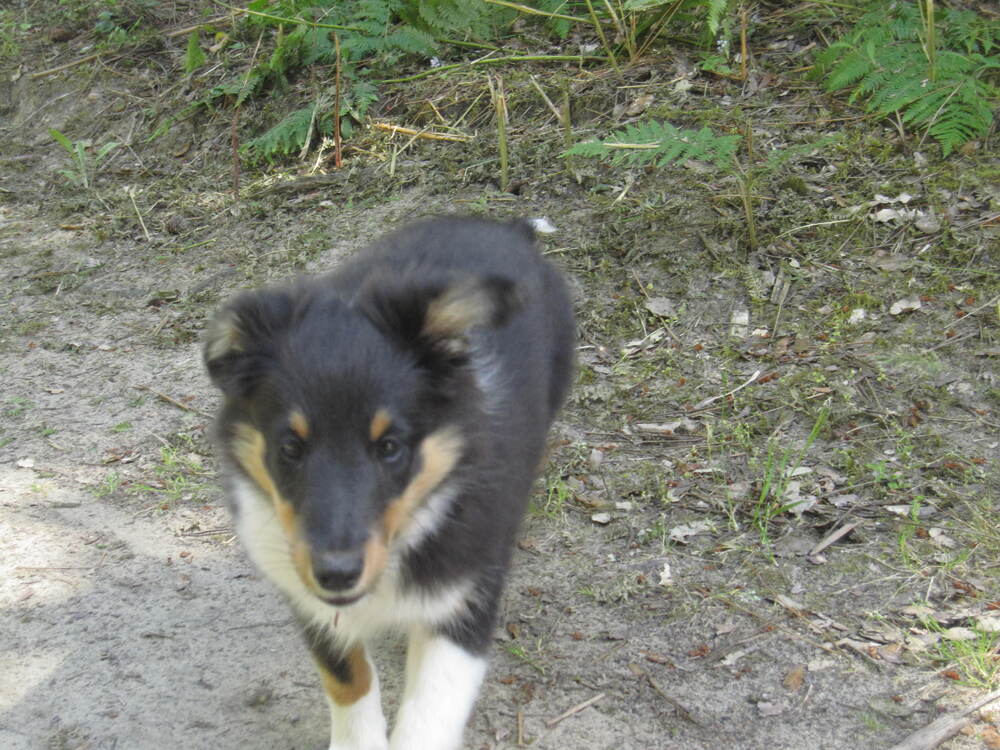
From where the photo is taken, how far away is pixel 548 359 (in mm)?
3973

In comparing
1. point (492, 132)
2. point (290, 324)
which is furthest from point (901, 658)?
point (492, 132)

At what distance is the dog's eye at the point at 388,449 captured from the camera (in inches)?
105

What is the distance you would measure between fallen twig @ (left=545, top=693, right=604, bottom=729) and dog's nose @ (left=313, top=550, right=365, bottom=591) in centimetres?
117

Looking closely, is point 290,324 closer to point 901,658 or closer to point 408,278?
point 408,278

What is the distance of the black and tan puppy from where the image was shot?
2.62 meters

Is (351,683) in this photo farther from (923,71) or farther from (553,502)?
(923,71)

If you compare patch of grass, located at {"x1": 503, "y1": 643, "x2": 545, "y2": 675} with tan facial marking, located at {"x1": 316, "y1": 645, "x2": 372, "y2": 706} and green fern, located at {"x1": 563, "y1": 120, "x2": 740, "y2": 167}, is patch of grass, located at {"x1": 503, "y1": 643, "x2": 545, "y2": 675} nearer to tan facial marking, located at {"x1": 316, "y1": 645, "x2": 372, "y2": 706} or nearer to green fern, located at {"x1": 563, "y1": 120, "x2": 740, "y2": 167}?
tan facial marking, located at {"x1": 316, "y1": 645, "x2": 372, "y2": 706}

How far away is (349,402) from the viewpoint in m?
2.63

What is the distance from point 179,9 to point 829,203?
6098 millimetres

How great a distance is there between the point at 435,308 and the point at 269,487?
681 mm

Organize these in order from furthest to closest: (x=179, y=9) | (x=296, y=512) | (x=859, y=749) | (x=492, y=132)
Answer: (x=179, y=9)
(x=492, y=132)
(x=859, y=749)
(x=296, y=512)

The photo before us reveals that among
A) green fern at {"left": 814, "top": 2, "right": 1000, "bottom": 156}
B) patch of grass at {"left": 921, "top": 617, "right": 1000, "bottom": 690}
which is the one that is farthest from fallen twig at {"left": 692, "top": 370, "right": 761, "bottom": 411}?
green fern at {"left": 814, "top": 2, "right": 1000, "bottom": 156}

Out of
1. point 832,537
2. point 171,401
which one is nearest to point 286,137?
point 171,401

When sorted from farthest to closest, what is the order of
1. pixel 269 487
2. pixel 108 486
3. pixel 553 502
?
pixel 108 486 → pixel 553 502 → pixel 269 487
